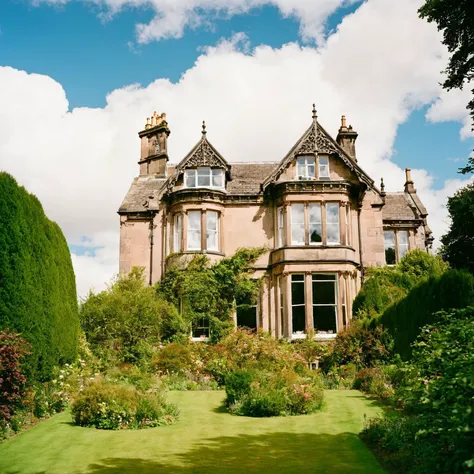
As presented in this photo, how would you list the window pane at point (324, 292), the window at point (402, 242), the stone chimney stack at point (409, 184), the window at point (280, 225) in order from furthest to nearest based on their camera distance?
the stone chimney stack at point (409, 184) < the window at point (402, 242) < the window at point (280, 225) < the window pane at point (324, 292)

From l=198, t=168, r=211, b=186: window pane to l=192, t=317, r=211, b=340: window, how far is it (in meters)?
6.73

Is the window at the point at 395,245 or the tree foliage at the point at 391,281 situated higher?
the window at the point at 395,245

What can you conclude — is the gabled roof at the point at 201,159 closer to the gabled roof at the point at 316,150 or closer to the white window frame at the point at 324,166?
the gabled roof at the point at 316,150

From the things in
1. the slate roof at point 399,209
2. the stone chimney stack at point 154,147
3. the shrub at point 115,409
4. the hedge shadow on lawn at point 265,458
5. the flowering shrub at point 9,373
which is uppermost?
the stone chimney stack at point 154,147

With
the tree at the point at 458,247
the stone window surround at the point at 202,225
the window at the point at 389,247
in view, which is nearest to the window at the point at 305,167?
the stone window surround at the point at 202,225

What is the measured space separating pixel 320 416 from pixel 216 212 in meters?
14.8

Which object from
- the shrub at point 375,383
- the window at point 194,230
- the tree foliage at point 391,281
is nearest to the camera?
the shrub at point 375,383

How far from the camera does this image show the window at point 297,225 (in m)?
25.8

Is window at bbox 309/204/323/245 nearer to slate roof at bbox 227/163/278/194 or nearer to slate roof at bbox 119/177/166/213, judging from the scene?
slate roof at bbox 227/163/278/194

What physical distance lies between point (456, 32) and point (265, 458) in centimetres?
1119

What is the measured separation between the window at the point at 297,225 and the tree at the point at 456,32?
1196 cm

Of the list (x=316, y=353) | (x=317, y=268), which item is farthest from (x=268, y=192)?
(x=316, y=353)

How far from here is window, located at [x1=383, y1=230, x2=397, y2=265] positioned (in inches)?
1193

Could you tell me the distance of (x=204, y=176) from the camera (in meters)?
27.2
